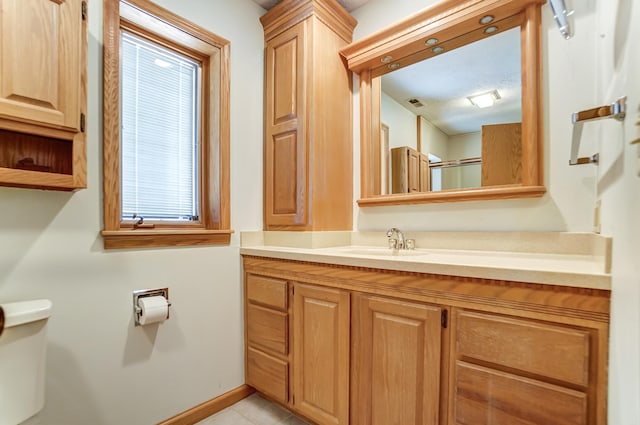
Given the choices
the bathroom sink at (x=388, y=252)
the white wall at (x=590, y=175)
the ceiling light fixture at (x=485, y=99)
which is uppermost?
the ceiling light fixture at (x=485, y=99)

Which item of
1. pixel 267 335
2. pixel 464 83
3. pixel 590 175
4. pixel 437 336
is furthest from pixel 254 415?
pixel 464 83

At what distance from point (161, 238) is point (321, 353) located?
973 millimetres

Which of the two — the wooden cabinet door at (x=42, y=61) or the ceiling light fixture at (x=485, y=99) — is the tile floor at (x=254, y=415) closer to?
the wooden cabinet door at (x=42, y=61)

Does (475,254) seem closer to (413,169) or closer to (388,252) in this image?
(388,252)

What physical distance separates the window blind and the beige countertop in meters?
0.48

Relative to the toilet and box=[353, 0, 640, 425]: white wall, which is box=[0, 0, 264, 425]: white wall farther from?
box=[353, 0, 640, 425]: white wall

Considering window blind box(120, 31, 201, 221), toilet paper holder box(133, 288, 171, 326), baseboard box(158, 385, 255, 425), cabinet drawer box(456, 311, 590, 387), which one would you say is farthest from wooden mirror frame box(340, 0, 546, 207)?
baseboard box(158, 385, 255, 425)

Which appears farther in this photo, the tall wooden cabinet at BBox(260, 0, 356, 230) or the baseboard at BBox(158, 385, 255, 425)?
the tall wooden cabinet at BBox(260, 0, 356, 230)

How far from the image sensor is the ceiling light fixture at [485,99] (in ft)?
4.93

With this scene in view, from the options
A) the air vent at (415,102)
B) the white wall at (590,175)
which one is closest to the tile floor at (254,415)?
the white wall at (590,175)

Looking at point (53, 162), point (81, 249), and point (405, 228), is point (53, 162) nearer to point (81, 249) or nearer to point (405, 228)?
point (81, 249)

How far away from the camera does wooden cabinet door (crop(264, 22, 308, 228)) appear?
177cm

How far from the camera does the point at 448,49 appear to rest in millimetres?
1629

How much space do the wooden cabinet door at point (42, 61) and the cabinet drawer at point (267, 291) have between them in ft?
3.57
